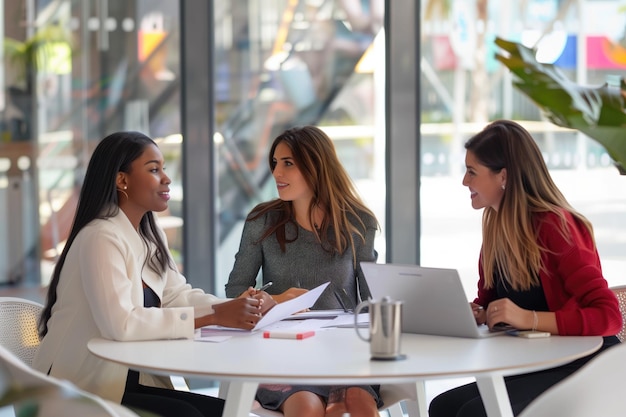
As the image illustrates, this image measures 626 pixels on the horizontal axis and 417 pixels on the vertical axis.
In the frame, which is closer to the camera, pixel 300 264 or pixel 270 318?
pixel 270 318

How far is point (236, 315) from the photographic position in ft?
8.79

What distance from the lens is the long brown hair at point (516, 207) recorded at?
2.76 metres

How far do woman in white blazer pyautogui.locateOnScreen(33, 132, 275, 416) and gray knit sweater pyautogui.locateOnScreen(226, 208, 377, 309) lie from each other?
446 mm

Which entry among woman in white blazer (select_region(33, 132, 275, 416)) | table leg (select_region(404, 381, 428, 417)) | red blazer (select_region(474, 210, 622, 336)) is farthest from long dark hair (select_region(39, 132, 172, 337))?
red blazer (select_region(474, 210, 622, 336))

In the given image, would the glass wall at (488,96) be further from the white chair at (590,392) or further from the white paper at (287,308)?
the white chair at (590,392)

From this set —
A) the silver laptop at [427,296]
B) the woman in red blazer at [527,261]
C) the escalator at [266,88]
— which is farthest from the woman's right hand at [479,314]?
the escalator at [266,88]

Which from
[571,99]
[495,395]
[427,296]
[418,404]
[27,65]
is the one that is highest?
[27,65]

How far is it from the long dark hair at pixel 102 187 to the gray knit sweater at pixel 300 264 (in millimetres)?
505

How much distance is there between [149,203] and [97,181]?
0.17 metres

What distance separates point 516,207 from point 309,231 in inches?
34.1

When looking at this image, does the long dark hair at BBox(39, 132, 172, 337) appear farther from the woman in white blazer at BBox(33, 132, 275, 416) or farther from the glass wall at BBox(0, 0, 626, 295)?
the glass wall at BBox(0, 0, 626, 295)

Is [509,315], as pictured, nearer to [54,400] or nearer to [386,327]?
[386,327]

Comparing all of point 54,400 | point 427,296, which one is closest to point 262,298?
point 427,296

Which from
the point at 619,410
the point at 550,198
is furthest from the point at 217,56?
the point at 619,410
